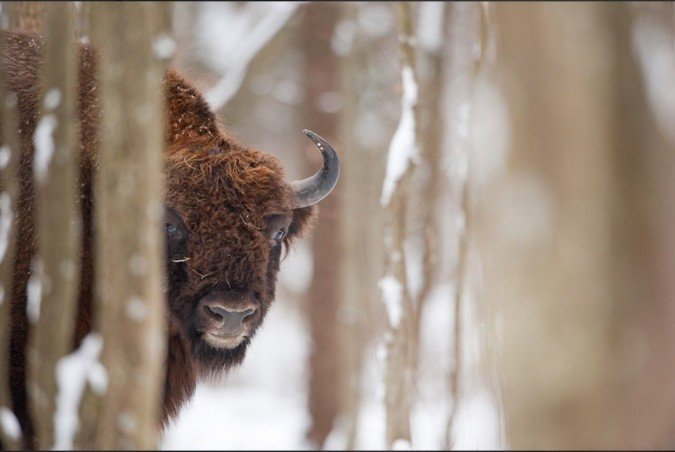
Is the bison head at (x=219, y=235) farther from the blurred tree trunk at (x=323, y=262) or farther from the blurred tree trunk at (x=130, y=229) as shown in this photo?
the blurred tree trunk at (x=323, y=262)

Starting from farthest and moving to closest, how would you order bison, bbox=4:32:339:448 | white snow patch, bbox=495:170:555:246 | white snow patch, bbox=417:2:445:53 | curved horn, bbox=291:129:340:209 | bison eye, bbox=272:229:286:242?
white snow patch, bbox=417:2:445:53 → curved horn, bbox=291:129:340:209 → bison eye, bbox=272:229:286:242 → bison, bbox=4:32:339:448 → white snow patch, bbox=495:170:555:246

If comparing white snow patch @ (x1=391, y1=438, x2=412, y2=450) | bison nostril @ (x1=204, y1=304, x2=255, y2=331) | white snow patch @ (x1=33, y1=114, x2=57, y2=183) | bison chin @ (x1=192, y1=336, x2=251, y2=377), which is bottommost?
white snow patch @ (x1=391, y1=438, x2=412, y2=450)

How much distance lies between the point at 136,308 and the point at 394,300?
3.08 meters

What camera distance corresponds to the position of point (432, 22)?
905cm

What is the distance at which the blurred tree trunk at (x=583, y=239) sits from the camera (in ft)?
6.53

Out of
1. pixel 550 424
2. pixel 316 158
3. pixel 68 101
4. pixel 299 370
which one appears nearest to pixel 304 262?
pixel 299 370

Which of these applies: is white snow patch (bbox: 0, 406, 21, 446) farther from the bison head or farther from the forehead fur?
the forehead fur

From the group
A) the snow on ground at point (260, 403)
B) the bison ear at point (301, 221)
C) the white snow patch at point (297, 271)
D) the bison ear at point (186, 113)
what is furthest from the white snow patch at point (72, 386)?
the white snow patch at point (297, 271)

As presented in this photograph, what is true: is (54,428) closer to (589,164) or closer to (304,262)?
(589,164)

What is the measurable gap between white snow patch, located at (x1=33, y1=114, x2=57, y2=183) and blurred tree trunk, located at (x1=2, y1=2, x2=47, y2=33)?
3.80m

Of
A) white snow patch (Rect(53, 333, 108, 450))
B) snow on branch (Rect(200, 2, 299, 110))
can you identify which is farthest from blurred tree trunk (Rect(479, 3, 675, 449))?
snow on branch (Rect(200, 2, 299, 110))

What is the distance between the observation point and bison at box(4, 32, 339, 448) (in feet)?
15.7

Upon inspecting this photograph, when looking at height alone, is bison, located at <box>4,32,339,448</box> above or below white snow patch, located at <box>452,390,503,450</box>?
above

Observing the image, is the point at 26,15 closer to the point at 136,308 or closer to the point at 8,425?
the point at 8,425
